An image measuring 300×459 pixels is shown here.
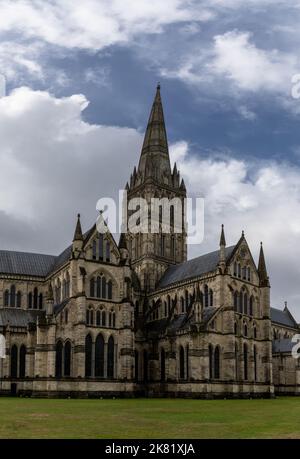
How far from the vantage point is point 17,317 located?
88.8m

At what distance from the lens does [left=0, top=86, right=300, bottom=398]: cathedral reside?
79.9 m

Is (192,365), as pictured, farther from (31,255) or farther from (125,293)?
(31,255)

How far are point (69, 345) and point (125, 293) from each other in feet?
38.7

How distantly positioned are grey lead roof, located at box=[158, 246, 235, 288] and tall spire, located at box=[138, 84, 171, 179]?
71.6 feet

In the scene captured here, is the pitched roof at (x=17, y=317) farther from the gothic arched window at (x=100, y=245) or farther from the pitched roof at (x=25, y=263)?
the gothic arched window at (x=100, y=245)

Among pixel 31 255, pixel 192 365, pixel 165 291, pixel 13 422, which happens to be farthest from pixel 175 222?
pixel 13 422

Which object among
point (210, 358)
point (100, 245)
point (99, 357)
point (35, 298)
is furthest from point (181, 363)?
point (35, 298)

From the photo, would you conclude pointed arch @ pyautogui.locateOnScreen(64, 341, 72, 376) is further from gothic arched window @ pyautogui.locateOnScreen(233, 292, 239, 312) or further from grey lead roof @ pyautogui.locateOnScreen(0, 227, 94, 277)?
gothic arched window @ pyautogui.locateOnScreen(233, 292, 239, 312)

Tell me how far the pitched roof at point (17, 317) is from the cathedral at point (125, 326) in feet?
0.51

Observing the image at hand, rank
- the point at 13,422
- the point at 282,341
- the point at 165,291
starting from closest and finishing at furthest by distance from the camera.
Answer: the point at 13,422 → the point at 165,291 → the point at 282,341

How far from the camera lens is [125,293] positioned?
8638cm

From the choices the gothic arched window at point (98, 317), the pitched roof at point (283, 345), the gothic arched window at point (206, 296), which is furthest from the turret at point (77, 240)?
the pitched roof at point (283, 345)

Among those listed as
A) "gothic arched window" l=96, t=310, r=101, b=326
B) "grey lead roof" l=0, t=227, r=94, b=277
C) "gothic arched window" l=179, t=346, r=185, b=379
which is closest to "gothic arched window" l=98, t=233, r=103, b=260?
"gothic arched window" l=96, t=310, r=101, b=326

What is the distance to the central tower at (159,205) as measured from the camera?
111 metres
